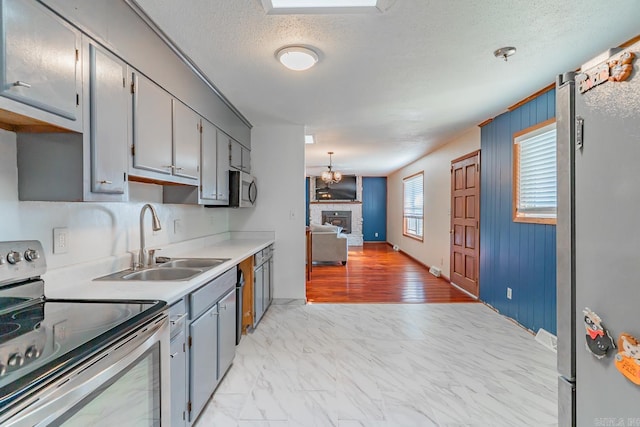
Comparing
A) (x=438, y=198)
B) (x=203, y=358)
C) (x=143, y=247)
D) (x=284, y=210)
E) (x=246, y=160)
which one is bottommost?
(x=203, y=358)

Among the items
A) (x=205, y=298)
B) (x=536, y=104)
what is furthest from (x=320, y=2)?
(x=536, y=104)

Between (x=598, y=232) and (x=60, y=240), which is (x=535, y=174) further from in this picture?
(x=60, y=240)

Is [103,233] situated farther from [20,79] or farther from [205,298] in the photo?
[20,79]

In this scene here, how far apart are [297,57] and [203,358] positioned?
6.79 ft

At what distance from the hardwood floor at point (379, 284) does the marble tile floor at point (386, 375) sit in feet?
2.45

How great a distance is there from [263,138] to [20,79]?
3.13 metres

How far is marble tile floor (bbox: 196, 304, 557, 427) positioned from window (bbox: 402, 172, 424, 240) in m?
3.78

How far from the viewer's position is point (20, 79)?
1014 mm

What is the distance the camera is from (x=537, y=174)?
3039 mm

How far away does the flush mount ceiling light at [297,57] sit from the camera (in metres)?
2.08

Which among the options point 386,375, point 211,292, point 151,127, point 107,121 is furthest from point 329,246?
point 107,121

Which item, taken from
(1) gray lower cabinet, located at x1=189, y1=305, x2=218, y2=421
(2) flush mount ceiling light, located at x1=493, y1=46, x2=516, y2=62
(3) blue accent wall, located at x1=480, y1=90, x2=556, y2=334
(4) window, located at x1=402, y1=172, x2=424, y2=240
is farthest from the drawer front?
(4) window, located at x1=402, y1=172, x2=424, y2=240

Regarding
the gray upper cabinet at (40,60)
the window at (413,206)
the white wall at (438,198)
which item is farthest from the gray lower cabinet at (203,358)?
the window at (413,206)

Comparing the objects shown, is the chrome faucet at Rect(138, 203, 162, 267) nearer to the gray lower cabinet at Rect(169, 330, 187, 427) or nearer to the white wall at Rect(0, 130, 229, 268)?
the white wall at Rect(0, 130, 229, 268)
